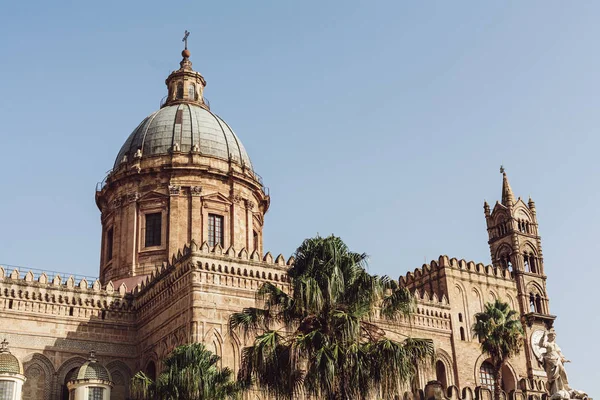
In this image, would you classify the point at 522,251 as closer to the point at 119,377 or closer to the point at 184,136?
the point at 184,136

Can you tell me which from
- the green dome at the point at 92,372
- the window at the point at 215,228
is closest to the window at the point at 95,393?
the green dome at the point at 92,372

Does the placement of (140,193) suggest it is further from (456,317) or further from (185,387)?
(185,387)

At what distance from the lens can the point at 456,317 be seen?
47281 millimetres

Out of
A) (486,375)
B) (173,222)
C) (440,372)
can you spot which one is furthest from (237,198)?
(486,375)

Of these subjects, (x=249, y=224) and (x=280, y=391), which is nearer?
(x=280, y=391)

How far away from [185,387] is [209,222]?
2203 centimetres

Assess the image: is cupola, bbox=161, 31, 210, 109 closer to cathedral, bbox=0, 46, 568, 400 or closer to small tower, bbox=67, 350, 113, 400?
cathedral, bbox=0, 46, 568, 400

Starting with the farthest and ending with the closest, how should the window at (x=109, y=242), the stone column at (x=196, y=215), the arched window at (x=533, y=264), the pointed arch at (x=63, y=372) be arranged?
the arched window at (x=533, y=264), the window at (x=109, y=242), the stone column at (x=196, y=215), the pointed arch at (x=63, y=372)

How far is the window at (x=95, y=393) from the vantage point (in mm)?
38188

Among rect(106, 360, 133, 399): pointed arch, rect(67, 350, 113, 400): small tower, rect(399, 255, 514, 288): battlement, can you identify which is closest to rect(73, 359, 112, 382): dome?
rect(67, 350, 113, 400): small tower

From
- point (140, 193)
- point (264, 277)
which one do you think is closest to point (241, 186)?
point (140, 193)

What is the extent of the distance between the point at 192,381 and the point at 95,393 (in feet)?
39.0

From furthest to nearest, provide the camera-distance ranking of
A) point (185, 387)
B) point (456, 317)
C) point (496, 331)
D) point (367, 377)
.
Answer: point (456, 317), point (496, 331), point (185, 387), point (367, 377)

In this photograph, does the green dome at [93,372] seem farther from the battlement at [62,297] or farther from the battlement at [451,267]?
the battlement at [451,267]
